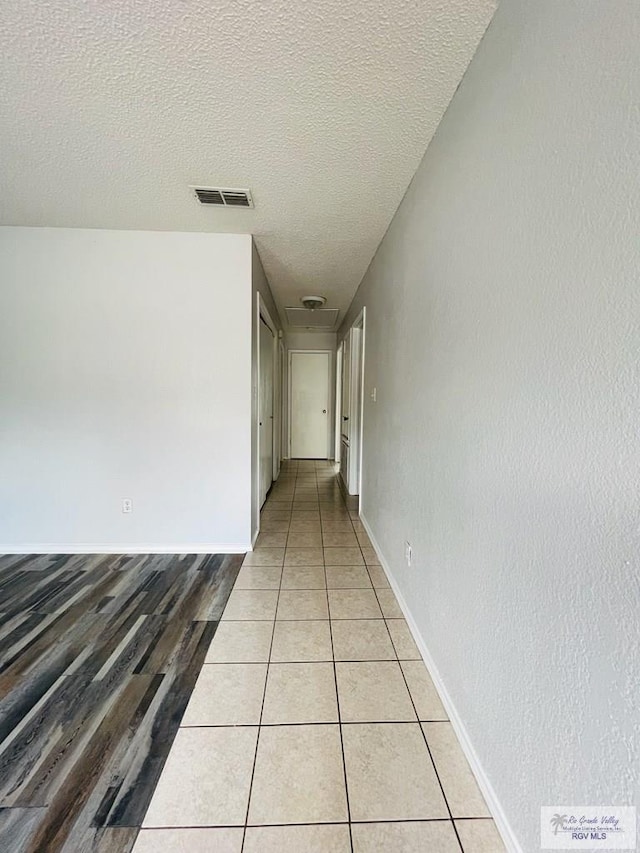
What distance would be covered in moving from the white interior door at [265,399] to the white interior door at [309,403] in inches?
84.1

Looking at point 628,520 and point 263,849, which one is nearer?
point 628,520

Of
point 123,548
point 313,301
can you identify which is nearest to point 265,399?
point 313,301

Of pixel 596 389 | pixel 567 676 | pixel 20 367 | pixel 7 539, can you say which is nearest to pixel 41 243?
pixel 20 367

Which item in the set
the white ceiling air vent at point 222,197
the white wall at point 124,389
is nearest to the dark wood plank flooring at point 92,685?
the white wall at point 124,389

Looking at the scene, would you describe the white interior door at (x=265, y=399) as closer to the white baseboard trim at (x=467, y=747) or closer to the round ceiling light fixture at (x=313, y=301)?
the round ceiling light fixture at (x=313, y=301)

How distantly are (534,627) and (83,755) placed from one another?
150 cm

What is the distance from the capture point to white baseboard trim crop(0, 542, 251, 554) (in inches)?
108

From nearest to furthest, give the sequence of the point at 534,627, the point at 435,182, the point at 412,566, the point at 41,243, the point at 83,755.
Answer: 1. the point at 534,627
2. the point at 83,755
3. the point at 435,182
4. the point at 412,566
5. the point at 41,243

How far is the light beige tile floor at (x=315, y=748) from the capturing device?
39.4 inches

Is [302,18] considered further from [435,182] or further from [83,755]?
[83,755]

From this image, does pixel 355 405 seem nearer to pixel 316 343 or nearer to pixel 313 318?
pixel 313 318

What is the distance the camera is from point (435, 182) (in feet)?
5.21

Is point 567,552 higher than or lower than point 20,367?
lower

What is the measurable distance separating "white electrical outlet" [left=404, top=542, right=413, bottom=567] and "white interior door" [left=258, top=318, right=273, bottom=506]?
1.93 meters
